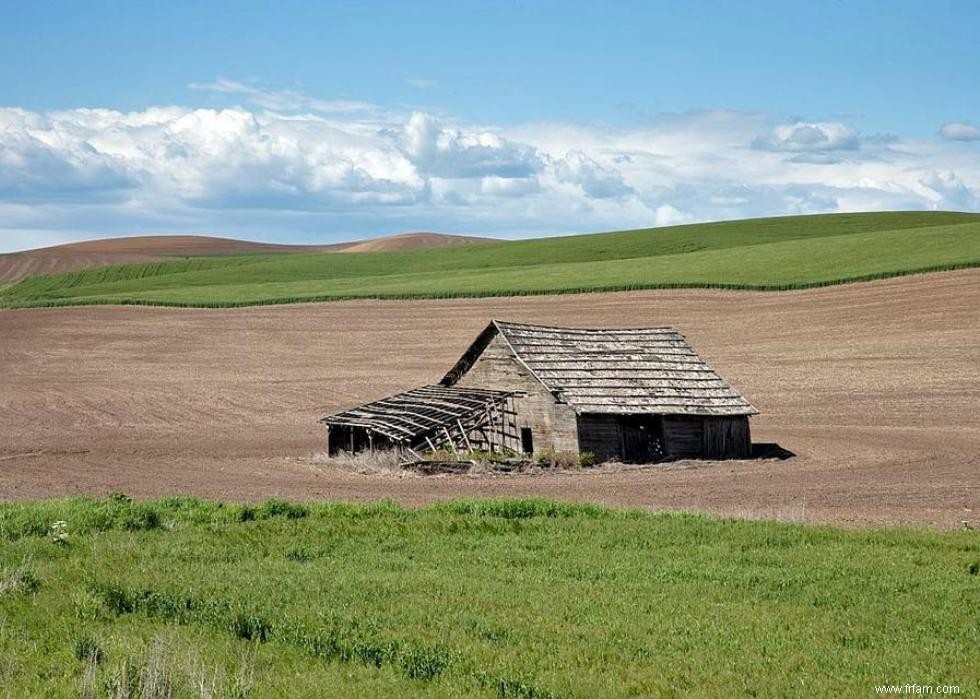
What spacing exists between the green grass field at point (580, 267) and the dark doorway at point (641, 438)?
4119cm

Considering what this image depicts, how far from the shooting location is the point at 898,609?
14781 mm

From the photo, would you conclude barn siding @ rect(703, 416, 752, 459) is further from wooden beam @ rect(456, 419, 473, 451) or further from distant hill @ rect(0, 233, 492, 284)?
distant hill @ rect(0, 233, 492, 284)

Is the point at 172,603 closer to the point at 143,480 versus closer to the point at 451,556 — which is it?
the point at 451,556

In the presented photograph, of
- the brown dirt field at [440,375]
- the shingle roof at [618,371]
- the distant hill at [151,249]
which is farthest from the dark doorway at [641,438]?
the distant hill at [151,249]

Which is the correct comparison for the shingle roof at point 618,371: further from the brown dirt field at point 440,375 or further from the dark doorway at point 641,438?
the brown dirt field at point 440,375

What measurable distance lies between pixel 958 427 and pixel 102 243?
13842 cm

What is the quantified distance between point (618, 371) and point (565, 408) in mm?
2856

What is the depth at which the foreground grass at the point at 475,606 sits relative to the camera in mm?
12031

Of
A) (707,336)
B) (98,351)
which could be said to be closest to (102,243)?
(98,351)

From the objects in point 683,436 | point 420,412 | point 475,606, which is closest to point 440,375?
point 420,412

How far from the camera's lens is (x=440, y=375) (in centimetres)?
5922

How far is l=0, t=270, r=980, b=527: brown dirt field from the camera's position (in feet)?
102

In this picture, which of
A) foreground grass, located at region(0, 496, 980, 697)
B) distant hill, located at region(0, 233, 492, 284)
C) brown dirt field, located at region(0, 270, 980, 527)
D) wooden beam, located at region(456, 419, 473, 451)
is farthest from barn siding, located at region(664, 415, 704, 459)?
distant hill, located at region(0, 233, 492, 284)

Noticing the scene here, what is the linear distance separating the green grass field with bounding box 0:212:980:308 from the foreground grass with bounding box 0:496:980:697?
61.9m
